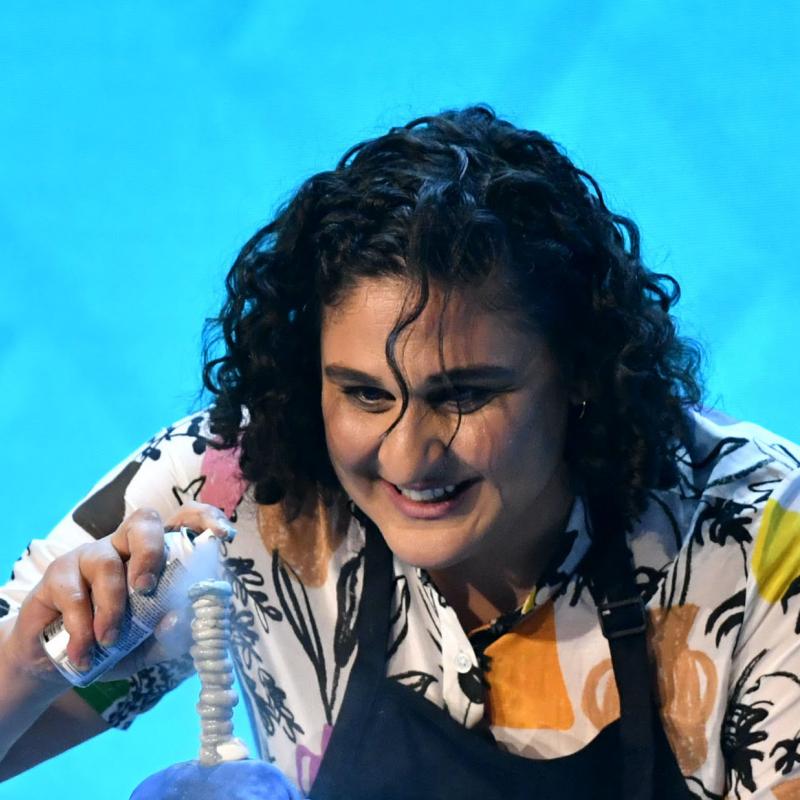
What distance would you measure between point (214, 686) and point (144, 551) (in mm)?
121

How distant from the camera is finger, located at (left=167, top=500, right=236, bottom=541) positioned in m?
0.88

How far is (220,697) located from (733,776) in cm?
48

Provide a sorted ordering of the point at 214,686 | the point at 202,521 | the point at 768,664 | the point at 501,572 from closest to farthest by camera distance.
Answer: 1. the point at 214,686
2. the point at 202,521
3. the point at 768,664
4. the point at 501,572

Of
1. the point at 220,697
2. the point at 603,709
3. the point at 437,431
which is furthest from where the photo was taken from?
the point at 603,709

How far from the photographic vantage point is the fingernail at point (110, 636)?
83 cm

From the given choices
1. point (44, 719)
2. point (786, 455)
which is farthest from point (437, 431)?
point (44, 719)

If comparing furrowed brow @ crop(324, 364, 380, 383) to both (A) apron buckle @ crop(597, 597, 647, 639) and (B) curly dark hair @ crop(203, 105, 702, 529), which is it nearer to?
(B) curly dark hair @ crop(203, 105, 702, 529)

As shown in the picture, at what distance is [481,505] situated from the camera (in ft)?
3.22

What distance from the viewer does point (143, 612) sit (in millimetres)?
838

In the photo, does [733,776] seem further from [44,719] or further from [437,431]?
[44,719]

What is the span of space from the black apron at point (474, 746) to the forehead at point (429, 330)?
24cm

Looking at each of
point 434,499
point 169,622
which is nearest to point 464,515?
point 434,499

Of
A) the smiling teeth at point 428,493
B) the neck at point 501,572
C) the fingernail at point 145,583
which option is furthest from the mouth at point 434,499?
the fingernail at point 145,583

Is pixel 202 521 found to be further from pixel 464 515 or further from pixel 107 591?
pixel 464 515
